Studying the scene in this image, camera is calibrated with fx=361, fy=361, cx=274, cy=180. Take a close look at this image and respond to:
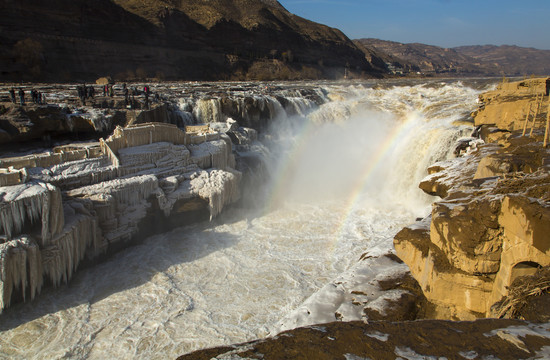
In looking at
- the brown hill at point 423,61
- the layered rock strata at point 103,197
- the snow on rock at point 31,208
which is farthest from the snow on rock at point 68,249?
the brown hill at point 423,61

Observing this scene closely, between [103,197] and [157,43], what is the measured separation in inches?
1581

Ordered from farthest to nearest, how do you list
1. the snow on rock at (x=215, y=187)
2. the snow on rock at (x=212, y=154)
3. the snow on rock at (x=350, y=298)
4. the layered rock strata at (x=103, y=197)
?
the snow on rock at (x=212, y=154)
the snow on rock at (x=215, y=187)
the layered rock strata at (x=103, y=197)
the snow on rock at (x=350, y=298)

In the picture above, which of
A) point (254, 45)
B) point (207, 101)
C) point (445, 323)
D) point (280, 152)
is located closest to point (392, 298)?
point (445, 323)

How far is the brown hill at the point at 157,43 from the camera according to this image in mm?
32906

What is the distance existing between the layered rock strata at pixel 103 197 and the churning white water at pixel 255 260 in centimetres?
58

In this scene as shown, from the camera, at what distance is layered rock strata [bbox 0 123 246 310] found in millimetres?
7422

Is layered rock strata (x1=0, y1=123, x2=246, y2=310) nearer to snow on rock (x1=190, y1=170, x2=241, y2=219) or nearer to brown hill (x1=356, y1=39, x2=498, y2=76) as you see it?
snow on rock (x1=190, y1=170, x2=241, y2=219)

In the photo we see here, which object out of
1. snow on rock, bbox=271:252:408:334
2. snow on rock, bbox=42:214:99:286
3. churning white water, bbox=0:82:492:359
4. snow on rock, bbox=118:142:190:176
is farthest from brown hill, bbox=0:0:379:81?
snow on rock, bbox=271:252:408:334

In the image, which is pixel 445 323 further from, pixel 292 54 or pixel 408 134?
pixel 292 54

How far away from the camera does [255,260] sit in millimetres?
9828

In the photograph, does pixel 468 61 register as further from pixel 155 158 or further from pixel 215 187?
pixel 155 158

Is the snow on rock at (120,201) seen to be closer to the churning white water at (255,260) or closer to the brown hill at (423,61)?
the churning white water at (255,260)

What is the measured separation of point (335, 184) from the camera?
53.9ft

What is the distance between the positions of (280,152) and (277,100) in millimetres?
4225
